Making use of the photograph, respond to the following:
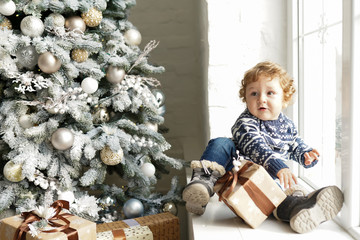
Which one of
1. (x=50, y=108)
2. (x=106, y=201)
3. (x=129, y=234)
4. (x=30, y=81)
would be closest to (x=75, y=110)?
(x=50, y=108)

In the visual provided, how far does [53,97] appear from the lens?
160 cm

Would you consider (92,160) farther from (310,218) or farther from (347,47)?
(347,47)

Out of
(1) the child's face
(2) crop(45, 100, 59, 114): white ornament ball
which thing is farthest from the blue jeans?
(2) crop(45, 100, 59, 114): white ornament ball

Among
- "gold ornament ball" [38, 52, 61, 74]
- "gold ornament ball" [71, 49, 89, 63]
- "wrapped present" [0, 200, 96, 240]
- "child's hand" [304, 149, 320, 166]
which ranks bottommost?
"wrapped present" [0, 200, 96, 240]

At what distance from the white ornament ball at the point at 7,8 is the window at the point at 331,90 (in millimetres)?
1210

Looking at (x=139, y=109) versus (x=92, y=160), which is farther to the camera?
(x=139, y=109)

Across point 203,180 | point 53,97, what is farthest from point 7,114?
point 203,180

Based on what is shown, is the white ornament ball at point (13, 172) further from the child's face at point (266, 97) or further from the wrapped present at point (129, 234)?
the child's face at point (266, 97)

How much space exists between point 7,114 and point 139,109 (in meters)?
0.59

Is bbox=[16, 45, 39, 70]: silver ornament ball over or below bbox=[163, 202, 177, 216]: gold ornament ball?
over

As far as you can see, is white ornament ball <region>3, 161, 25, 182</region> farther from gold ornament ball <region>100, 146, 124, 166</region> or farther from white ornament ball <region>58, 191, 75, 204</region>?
gold ornament ball <region>100, 146, 124, 166</region>

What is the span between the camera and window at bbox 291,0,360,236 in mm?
1188

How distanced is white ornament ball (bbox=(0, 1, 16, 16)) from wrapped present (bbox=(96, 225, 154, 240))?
3.21 feet

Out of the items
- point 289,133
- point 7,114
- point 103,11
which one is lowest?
point 289,133
